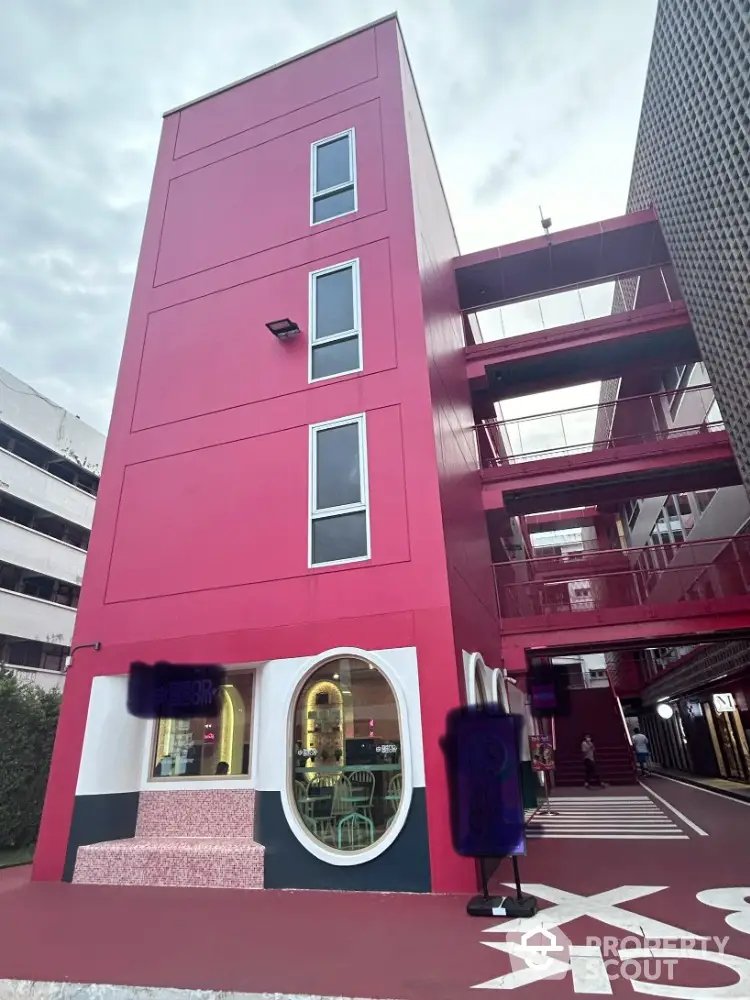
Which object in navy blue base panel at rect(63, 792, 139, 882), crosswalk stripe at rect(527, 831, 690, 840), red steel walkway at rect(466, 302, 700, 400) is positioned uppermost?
red steel walkway at rect(466, 302, 700, 400)

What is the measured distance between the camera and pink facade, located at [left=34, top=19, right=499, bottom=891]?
7.19m

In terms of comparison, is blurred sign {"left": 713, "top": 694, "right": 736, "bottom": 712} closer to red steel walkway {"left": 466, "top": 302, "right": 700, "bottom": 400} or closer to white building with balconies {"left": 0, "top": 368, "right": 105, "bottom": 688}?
red steel walkway {"left": 466, "top": 302, "right": 700, "bottom": 400}

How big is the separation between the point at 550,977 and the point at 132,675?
6174mm

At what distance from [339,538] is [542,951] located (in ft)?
15.5

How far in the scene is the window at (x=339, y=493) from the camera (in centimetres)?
754

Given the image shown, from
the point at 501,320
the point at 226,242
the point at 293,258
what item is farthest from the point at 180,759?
the point at 501,320

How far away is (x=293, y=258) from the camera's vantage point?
9.79 meters

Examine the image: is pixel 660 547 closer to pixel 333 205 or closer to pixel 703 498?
pixel 703 498

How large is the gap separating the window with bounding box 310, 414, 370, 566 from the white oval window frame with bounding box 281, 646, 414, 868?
1.22 m

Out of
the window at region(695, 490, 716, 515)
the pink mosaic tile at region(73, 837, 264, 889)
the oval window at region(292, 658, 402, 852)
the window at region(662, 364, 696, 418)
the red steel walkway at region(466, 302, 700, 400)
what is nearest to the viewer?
the oval window at region(292, 658, 402, 852)

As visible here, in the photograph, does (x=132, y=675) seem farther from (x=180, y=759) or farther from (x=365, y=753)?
(x=365, y=753)

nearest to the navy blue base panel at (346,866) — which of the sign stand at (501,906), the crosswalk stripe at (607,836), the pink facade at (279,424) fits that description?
the pink facade at (279,424)

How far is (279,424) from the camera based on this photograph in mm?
8578
